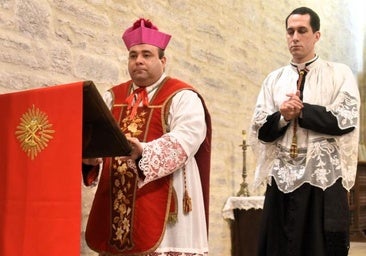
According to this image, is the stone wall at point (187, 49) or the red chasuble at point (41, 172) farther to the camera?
the stone wall at point (187, 49)

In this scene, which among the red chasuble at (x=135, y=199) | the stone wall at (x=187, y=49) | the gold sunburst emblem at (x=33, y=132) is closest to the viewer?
the gold sunburst emblem at (x=33, y=132)

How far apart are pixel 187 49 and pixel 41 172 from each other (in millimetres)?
2920

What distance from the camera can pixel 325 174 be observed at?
2.73 metres

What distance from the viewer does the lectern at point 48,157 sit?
182cm

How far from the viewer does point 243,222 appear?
16.7ft

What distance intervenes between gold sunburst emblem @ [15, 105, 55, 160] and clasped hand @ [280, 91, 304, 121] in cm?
129

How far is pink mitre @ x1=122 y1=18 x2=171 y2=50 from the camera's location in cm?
249

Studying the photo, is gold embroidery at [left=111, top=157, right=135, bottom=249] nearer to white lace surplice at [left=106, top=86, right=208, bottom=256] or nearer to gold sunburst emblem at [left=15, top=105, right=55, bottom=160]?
white lace surplice at [left=106, top=86, right=208, bottom=256]

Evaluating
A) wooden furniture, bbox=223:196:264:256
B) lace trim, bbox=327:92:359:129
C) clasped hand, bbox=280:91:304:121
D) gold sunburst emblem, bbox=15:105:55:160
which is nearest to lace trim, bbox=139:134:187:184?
gold sunburst emblem, bbox=15:105:55:160

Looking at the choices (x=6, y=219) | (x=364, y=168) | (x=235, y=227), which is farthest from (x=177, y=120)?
(x=364, y=168)

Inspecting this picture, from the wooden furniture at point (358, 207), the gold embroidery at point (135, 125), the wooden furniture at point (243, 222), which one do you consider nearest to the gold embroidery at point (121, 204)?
the gold embroidery at point (135, 125)

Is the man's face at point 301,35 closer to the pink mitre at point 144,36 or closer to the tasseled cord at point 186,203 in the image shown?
the pink mitre at point 144,36

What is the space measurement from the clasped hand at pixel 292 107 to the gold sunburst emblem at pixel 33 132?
4.22 ft

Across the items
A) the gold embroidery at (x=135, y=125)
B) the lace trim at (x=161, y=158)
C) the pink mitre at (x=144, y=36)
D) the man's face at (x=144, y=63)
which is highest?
the pink mitre at (x=144, y=36)
